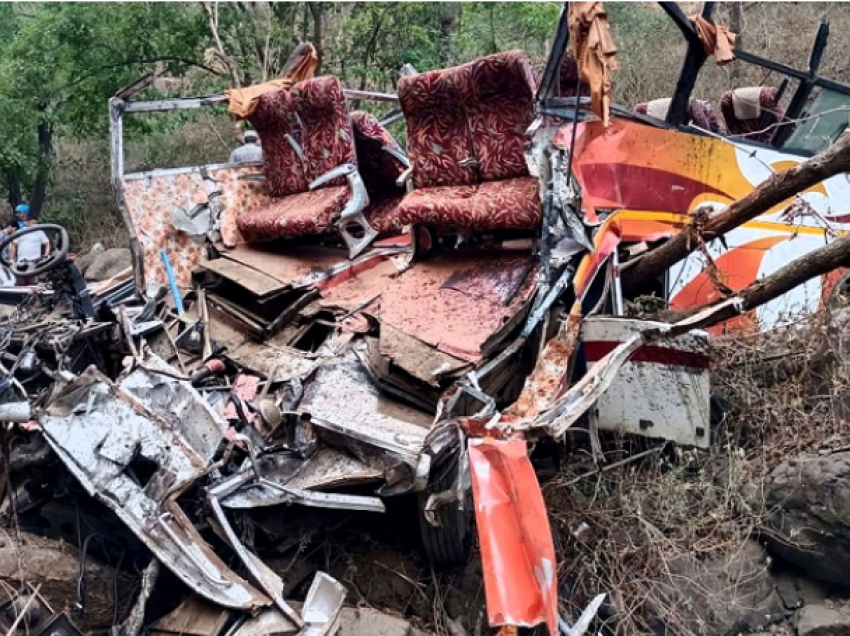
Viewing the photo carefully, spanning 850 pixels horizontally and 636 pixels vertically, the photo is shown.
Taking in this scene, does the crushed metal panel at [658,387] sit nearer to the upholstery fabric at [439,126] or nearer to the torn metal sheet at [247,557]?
the upholstery fabric at [439,126]

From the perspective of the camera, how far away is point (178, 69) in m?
10.6

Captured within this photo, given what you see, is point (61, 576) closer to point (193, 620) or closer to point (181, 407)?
point (193, 620)

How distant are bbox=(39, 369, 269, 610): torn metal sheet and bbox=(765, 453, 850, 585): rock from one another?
251 cm

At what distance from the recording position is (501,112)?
4.43m

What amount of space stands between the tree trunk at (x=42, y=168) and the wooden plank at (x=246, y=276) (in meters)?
7.35

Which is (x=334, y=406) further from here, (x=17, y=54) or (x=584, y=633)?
(x=17, y=54)

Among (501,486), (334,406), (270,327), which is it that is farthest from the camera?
(270,327)

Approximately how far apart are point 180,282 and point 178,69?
6.12 metres

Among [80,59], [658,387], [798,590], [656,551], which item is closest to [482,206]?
[658,387]

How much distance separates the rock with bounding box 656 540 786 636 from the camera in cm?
349

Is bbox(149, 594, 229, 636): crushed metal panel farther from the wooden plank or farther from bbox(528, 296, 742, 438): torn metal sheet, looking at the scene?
the wooden plank

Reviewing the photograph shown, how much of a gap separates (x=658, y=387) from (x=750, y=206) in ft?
3.40

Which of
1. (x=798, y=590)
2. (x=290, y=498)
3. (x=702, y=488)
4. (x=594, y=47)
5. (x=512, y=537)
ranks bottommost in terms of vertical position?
(x=798, y=590)

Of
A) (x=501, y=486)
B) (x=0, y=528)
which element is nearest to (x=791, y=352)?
(x=501, y=486)
